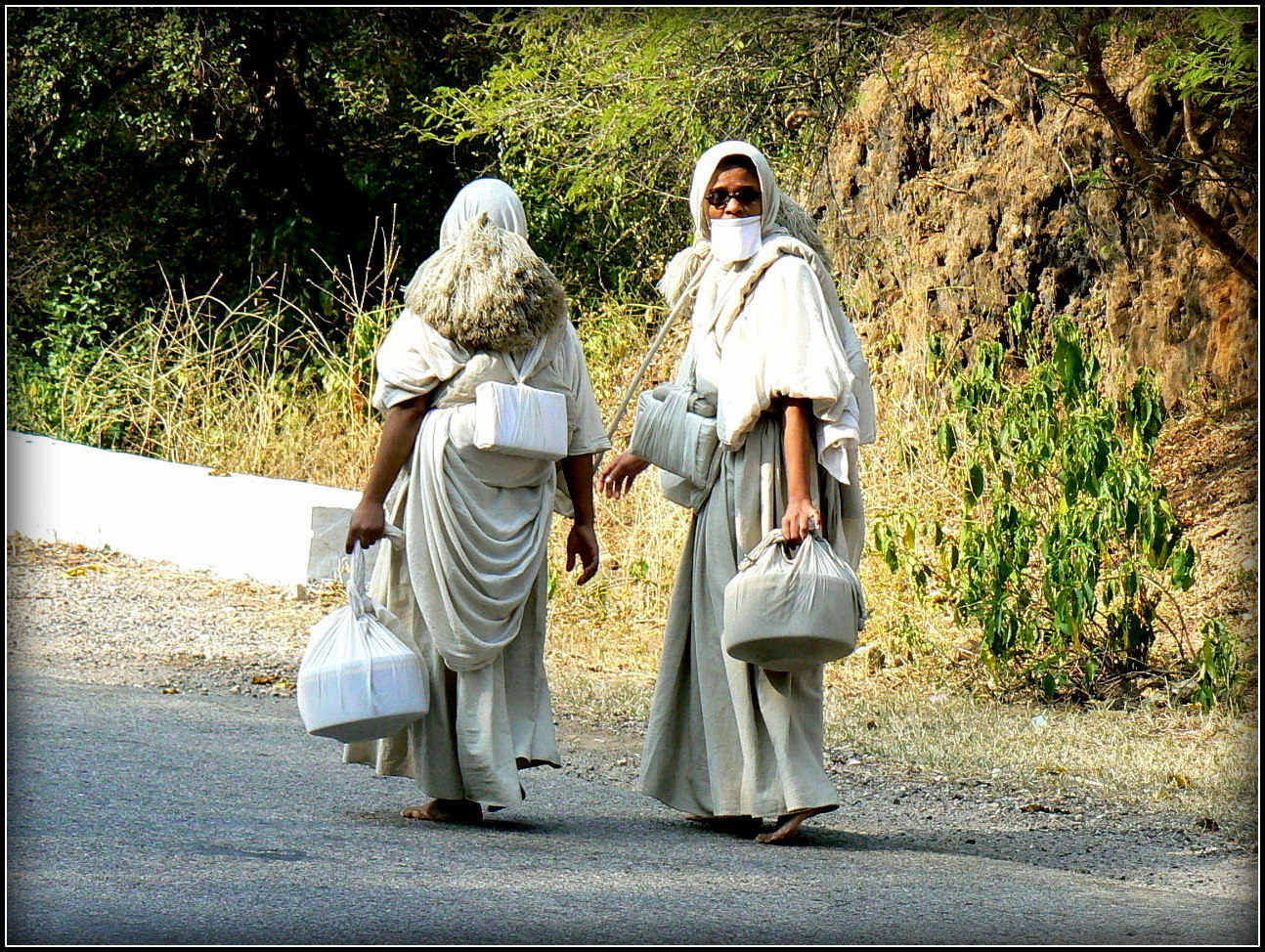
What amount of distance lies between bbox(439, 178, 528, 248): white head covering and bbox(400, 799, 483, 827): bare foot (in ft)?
5.54

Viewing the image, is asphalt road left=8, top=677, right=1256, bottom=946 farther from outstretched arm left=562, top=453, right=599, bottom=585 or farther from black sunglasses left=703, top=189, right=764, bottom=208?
black sunglasses left=703, top=189, right=764, bottom=208

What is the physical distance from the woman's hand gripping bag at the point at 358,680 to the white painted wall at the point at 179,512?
4609mm

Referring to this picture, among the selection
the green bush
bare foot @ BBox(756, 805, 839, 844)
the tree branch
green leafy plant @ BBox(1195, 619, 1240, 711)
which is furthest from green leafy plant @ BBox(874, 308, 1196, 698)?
bare foot @ BBox(756, 805, 839, 844)

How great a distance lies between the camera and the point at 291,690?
7.11 m


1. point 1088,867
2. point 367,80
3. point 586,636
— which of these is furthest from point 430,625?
point 367,80

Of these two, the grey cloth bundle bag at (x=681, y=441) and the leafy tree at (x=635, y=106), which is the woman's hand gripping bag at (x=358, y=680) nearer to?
the grey cloth bundle bag at (x=681, y=441)

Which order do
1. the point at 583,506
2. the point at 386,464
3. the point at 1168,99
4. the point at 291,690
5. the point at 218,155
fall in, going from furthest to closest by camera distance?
the point at 218,155 < the point at 1168,99 < the point at 291,690 < the point at 583,506 < the point at 386,464

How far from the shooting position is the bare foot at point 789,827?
4.63 meters

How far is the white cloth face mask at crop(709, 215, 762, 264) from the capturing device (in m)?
4.80

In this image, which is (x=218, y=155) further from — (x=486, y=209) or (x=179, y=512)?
(x=486, y=209)

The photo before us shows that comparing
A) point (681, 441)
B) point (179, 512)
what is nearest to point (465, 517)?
point (681, 441)

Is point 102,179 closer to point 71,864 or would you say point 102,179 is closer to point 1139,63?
point 1139,63

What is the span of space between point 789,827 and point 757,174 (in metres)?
1.92

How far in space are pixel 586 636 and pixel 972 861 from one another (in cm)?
444
